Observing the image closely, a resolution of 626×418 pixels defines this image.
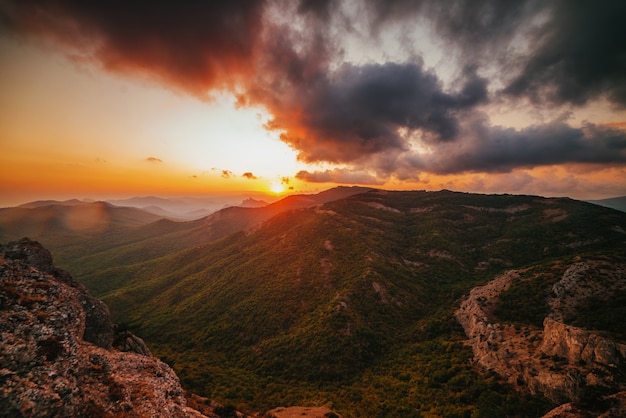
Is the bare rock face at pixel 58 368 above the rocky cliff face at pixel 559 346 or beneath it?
above

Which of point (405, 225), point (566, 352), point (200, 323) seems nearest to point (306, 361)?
point (200, 323)

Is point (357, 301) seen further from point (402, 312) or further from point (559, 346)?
point (559, 346)

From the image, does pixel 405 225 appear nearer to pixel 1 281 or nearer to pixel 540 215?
pixel 540 215

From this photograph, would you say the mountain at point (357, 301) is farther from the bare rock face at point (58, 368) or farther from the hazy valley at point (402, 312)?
the bare rock face at point (58, 368)

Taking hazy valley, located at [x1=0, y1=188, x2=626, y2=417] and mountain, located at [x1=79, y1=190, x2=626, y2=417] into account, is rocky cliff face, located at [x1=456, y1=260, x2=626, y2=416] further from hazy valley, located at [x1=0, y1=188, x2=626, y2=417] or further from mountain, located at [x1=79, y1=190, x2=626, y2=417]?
mountain, located at [x1=79, y1=190, x2=626, y2=417]

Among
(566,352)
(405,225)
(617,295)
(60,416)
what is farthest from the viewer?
(405,225)

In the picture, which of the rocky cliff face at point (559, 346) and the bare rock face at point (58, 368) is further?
the rocky cliff face at point (559, 346)

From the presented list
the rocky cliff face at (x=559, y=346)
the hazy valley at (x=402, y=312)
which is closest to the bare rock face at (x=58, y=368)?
the hazy valley at (x=402, y=312)
